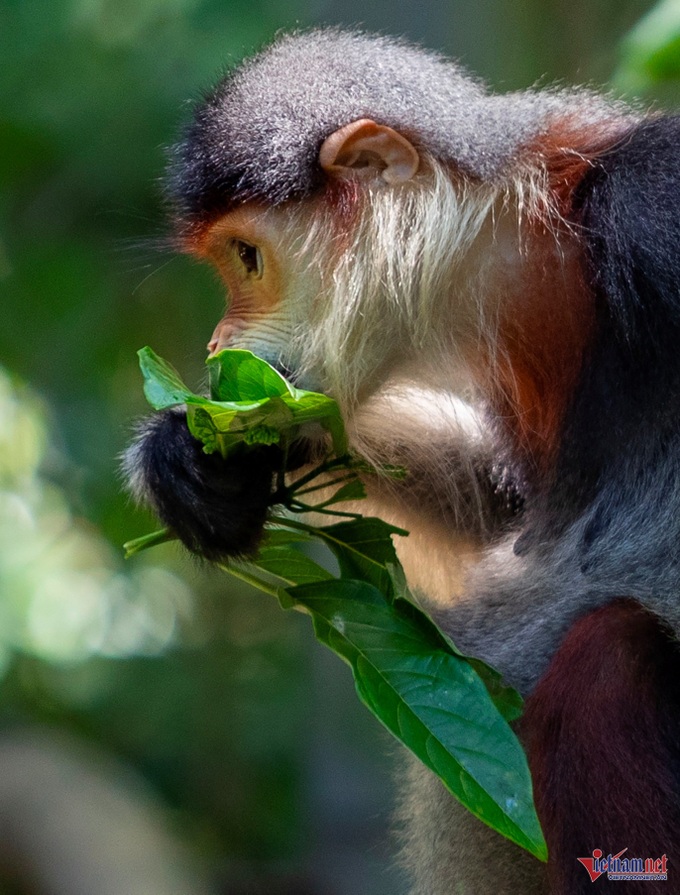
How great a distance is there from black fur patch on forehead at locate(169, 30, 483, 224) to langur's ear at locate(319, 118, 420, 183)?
1.3 inches

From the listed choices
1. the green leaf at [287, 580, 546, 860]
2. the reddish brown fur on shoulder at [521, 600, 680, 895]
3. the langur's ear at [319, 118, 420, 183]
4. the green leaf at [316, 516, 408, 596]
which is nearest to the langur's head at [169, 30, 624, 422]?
the langur's ear at [319, 118, 420, 183]

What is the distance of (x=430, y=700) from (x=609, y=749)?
35 cm

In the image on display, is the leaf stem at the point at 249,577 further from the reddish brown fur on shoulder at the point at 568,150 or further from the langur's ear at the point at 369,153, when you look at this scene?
the reddish brown fur on shoulder at the point at 568,150

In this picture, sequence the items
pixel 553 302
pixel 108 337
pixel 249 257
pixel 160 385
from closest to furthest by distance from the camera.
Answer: pixel 160 385 → pixel 553 302 → pixel 249 257 → pixel 108 337

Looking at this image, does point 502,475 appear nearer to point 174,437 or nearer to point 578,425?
point 578,425

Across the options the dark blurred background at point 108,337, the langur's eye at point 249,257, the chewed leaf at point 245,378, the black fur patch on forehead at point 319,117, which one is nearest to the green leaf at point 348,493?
the chewed leaf at point 245,378

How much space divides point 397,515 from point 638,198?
1.15 meters

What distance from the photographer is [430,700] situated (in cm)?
220

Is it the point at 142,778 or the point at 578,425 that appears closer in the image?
the point at 578,425

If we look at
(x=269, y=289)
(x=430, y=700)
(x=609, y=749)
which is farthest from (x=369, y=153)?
(x=609, y=749)

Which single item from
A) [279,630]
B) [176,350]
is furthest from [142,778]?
[176,350]

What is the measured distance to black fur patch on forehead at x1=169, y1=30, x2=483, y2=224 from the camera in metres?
2.75

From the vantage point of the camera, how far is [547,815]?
7.56 ft

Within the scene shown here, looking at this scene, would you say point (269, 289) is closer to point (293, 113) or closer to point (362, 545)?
point (293, 113)
